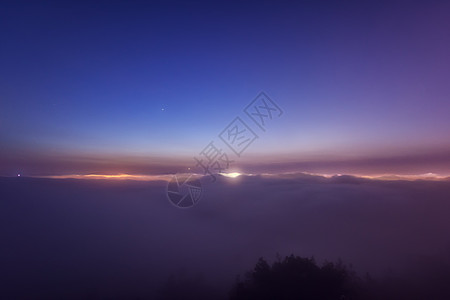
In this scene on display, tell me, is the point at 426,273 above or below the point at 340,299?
below

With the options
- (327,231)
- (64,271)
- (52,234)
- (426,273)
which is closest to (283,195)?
(327,231)

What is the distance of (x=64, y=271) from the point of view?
203ft

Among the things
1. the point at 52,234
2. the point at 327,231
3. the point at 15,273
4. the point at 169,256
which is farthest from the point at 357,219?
the point at 52,234

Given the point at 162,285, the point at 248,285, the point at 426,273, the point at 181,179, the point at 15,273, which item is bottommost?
the point at 162,285

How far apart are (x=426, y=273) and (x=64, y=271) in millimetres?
108622

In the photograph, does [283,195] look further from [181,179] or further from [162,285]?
[181,179]

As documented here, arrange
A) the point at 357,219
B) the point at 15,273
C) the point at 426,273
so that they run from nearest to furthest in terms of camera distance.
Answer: the point at 426,273 < the point at 15,273 < the point at 357,219

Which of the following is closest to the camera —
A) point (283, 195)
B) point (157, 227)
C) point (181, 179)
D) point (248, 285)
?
point (248, 285)

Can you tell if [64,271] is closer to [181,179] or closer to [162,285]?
[162,285]

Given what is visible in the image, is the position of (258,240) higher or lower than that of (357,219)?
lower

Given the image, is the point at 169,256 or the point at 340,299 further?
the point at 169,256

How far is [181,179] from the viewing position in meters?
39.6

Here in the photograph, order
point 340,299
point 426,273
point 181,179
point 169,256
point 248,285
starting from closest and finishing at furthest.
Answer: point 340,299
point 248,285
point 181,179
point 426,273
point 169,256

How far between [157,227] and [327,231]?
7800 cm
